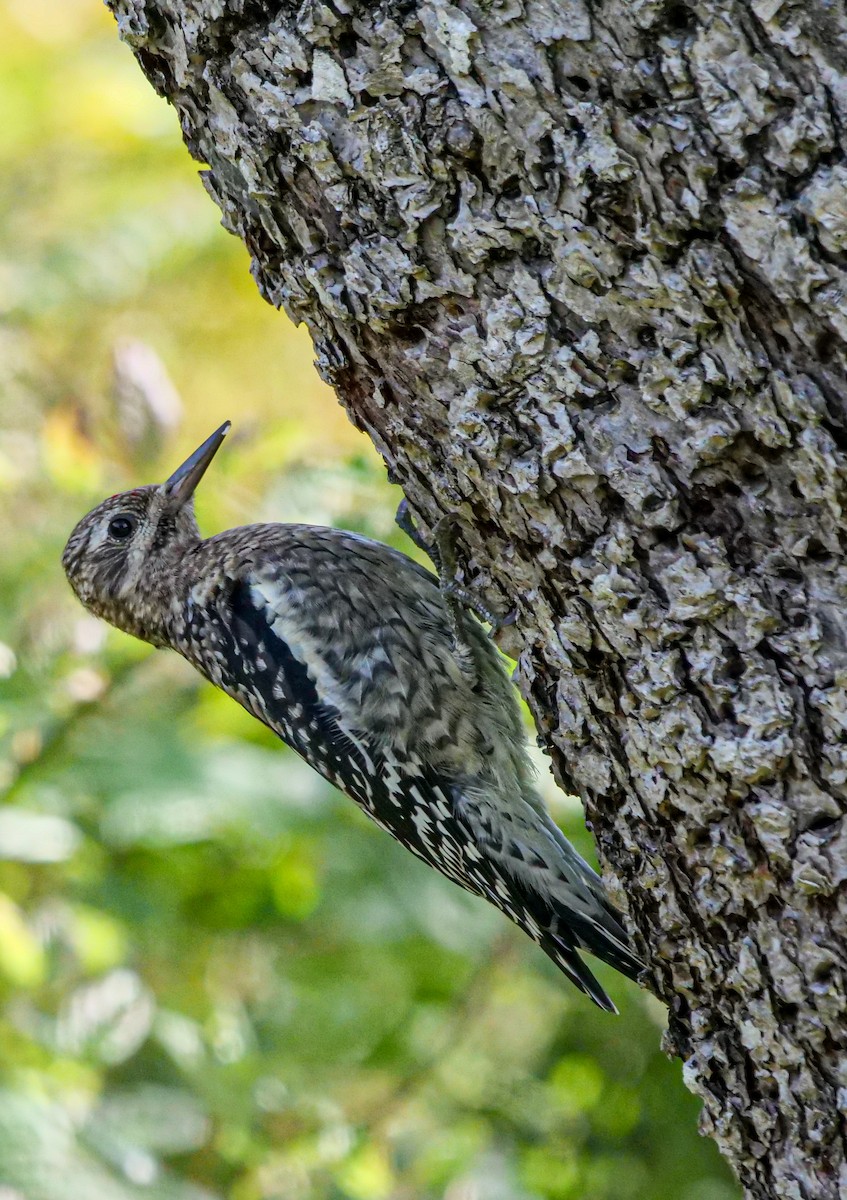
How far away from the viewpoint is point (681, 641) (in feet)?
5.33

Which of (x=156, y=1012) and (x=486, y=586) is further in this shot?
(x=156, y=1012)

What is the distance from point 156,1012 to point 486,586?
2538 mm

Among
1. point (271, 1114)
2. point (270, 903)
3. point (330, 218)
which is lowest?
point (271, 1114)

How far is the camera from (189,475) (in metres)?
3.36

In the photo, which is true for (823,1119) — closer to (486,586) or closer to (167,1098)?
(486,586)

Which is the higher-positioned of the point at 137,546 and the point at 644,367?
→ the point at 137,546

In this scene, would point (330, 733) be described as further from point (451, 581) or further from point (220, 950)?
point (220, 950)

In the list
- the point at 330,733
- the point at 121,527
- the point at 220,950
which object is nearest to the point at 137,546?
the point at 121,527

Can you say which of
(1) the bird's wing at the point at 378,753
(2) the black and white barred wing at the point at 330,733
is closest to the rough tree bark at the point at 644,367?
(1) the bird's wing at the point at 378,753

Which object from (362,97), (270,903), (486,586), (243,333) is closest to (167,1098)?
(270,903)

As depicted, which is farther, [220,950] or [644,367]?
[220,950]

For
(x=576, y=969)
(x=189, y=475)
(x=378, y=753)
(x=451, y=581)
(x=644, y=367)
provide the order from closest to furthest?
1. (x=644, y=367)
2. (x=451, y=581)
3. (x=576, y=969)
4. (x=378, y=753)
5. (x=189, y=475)

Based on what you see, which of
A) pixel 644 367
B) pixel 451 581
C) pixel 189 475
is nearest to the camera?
pixel 644 367

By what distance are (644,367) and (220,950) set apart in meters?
3.25
